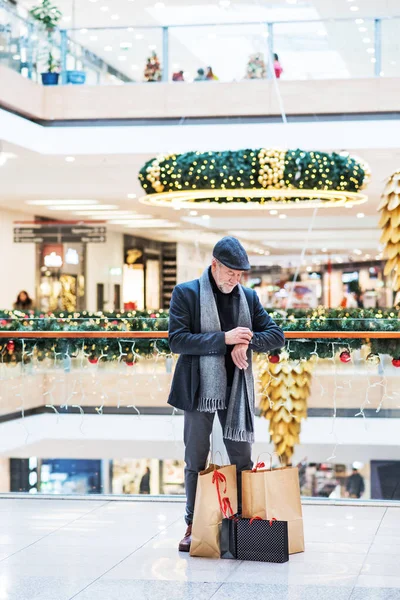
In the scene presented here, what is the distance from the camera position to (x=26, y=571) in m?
4.16

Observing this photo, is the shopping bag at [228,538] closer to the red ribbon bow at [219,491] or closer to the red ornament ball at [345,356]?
the red ribbon bow at [219,491]

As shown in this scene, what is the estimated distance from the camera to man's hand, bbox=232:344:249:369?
4.29 metres

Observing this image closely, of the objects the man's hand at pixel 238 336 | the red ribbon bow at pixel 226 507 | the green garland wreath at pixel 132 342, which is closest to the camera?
the man's hand at pixel 238 336

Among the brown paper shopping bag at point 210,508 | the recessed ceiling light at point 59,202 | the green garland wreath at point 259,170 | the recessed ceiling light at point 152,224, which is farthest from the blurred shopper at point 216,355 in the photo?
the recessed ceiling light at point 152,224

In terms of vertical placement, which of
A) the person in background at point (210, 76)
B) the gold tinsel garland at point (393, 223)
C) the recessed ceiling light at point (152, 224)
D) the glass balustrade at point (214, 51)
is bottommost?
the gold tinsel garland at point (393, 223)

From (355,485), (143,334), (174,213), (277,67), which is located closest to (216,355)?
(143,334)

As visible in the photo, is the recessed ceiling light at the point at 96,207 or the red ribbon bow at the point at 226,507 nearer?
the red ribbon bow at the point at 226,507

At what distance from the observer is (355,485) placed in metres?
9.84

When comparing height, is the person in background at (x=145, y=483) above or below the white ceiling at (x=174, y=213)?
below

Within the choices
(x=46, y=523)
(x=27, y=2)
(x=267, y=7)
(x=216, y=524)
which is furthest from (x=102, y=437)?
(x=267, y=7)

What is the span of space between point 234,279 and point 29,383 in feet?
11.3

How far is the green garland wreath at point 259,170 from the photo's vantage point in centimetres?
1040

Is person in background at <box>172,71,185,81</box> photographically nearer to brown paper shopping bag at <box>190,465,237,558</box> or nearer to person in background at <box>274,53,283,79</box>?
person in background at <box>274,53,283,79</box>

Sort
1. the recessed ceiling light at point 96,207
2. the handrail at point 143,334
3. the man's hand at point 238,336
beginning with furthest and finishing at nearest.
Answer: the recessed ceiling light at point 96,207
the handrail at point 143,334
the man's hand at point 238,336
